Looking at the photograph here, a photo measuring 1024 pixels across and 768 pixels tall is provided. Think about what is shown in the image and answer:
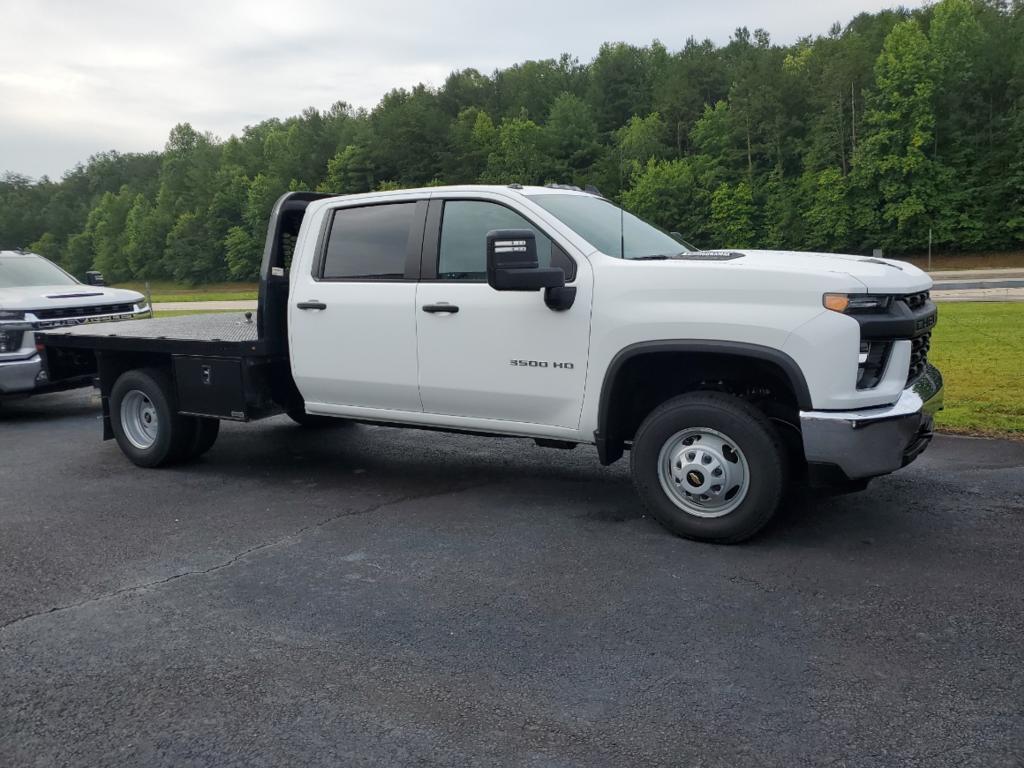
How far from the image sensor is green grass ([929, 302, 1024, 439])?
7714mm

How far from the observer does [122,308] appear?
35.2 ft

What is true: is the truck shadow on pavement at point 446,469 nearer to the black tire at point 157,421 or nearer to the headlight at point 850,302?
the black tire at point 157,421

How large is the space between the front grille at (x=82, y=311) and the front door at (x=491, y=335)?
19.6 ft

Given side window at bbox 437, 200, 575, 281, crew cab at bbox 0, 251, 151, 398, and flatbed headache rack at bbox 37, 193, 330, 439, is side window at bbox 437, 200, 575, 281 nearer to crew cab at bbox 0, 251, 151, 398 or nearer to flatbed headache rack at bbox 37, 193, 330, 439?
flatbed headache rack at bbox 37, 193, 330, 439

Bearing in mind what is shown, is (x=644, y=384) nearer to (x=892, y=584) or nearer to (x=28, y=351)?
(x=892, y=584)

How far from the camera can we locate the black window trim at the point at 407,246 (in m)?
5.96

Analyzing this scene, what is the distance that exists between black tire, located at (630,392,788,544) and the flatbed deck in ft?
9.93

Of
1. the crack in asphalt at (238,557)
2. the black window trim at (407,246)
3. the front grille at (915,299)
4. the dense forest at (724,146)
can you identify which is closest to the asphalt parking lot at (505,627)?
the crack in asphalt at (238,557)

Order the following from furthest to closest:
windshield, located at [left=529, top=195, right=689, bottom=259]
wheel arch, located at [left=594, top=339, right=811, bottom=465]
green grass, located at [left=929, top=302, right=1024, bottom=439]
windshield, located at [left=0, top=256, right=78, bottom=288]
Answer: windshield, located at [left=0, top=256, right=78, bottom=288] < green grass, located at [left=929, top=302, right=1024, bottom=439] < windshield, located at [left=529, top=195, right=689, bottom=259] < wheel arch, located at [left=594, top=339, right=811, bottom=465]

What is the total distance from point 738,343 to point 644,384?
2.78 feet

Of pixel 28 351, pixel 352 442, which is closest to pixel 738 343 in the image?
pixel 352 442

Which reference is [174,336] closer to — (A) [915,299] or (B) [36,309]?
(B) [36,309]

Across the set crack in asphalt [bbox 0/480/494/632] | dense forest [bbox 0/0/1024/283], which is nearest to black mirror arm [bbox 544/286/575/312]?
crack in asphalt [bbox 0/480/494/632]

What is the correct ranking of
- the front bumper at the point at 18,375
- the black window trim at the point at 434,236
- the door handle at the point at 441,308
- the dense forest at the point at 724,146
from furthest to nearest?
1. the dense forest at the point at 724,146
2. the front bumper at the point at 18,375
3. the black window trim at the point at 434,236
4. the door handle at the point at 441,308
